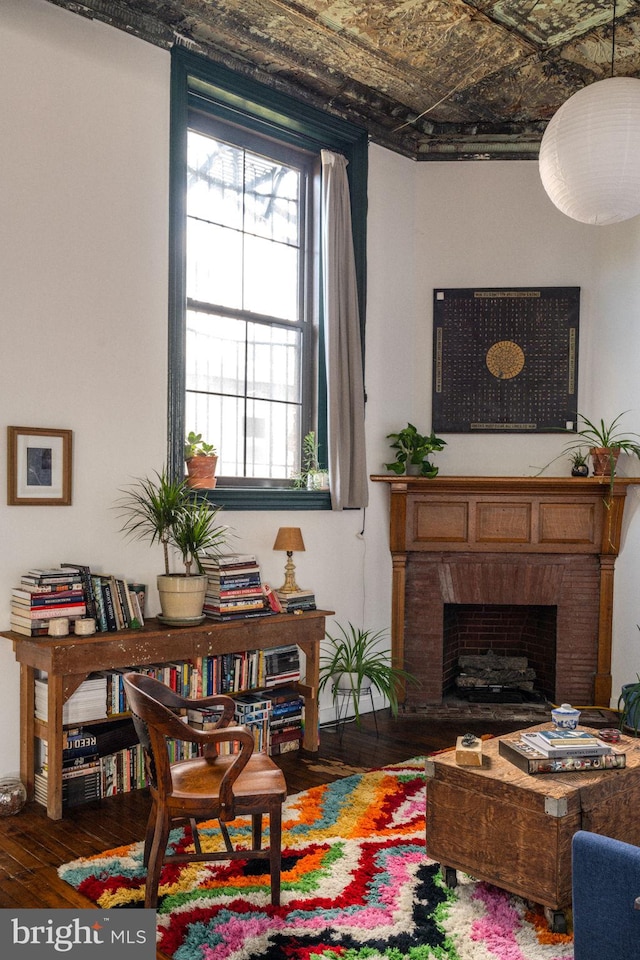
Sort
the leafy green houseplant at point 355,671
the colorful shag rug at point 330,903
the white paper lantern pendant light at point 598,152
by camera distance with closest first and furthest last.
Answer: the colorful shag rug at point 330,903, the white paper lantern pendant light at point 598,152, the leafy green houseplant at point 355,671

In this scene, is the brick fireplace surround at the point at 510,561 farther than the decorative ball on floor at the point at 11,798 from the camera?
Yes

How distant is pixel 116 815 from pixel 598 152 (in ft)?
10.9

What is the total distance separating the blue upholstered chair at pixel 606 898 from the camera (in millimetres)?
1955

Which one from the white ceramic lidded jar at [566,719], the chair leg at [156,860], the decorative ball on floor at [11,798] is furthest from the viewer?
the decorative ball on floor at [11,798]

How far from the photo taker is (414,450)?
5602 millimetres

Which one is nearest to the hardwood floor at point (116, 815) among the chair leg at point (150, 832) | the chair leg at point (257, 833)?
the chair leg at point (150, 832)

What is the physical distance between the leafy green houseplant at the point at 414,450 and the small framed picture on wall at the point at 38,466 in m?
2.28

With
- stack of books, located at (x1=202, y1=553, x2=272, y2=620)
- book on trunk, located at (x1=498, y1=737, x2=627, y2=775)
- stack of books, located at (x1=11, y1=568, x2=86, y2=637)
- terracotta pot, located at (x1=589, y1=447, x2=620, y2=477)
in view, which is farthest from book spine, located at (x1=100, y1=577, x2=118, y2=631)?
terracotta pot, located at (x1=589, y1=447, x2=620, y2=477)

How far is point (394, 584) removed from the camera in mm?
5625

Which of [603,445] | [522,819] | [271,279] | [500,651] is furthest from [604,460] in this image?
[522,819]

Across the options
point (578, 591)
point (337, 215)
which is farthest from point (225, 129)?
point (578, 591)

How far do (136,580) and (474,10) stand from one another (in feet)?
11.2

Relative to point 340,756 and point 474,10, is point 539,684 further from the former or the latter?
point 474,10

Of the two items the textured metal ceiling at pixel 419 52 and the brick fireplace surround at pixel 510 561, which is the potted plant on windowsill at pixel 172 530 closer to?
the brick fireplace surround at pixel 510 561
